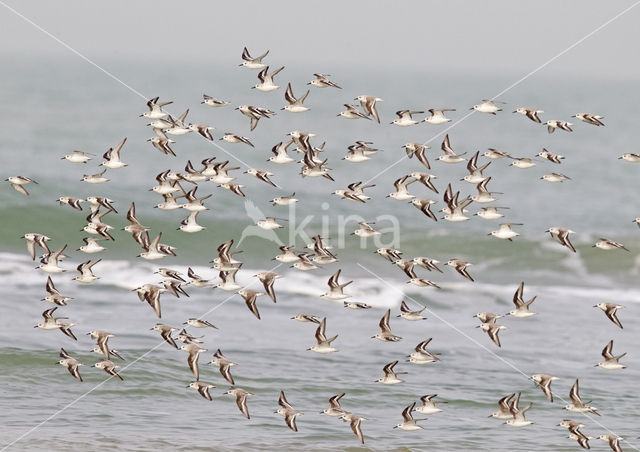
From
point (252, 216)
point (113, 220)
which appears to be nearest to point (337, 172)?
point (252, 216)

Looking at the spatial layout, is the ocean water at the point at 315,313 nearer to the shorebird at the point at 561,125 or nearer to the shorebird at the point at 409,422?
the shorebird at the point at 409,422

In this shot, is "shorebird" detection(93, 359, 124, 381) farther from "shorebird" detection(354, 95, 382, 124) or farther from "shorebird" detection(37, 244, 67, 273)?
"shorebird" detection(354, 95, 382, 124)

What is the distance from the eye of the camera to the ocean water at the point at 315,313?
19688mm

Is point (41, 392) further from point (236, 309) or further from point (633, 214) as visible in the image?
point (633, 214)

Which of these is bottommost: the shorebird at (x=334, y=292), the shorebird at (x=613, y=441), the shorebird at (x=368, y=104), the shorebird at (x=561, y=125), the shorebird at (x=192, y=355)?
the shorebird at (x=613, y=441)

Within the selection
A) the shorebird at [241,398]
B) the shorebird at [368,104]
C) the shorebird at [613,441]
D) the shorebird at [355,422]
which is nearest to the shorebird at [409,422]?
the shorebird at [355,422]

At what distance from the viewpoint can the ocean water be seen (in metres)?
19.7

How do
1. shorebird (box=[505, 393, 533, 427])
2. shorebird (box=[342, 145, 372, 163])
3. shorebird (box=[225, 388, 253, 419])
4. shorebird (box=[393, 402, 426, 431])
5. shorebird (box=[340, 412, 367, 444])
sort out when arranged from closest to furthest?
1. shorebird (box=[340, 412, 367, 444])
2. shorebird (box=[393, 402, 426, 431])
3. shorebird (box=[225, 388, 253, 419])
4. shorebird (box=[505, 393, 533, 427])
5. shorebird (box=[342, 145, 372, 163])

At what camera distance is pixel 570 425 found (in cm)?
1823

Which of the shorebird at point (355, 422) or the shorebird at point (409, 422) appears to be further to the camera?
the shorebird at point (409, 422)

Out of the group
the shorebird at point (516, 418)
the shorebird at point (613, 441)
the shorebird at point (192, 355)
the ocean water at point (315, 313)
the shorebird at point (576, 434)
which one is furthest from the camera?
the ocean water at point (315, 313)

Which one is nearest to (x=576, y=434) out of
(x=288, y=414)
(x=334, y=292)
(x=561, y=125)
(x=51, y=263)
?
(x=288, y=414)

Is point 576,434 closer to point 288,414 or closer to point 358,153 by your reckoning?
point 288,414

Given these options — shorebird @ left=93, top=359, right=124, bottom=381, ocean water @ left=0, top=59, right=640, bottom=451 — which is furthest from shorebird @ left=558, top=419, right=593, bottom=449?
shorebird @ left=93, top=359, right=124, bottom=381
